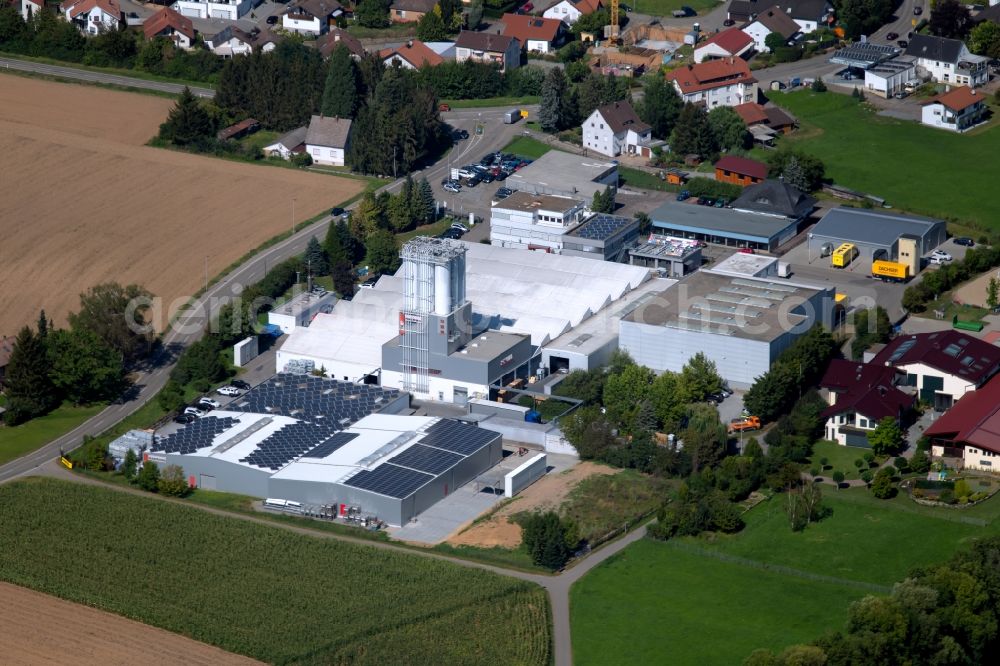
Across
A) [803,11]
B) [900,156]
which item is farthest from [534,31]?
[900,156]

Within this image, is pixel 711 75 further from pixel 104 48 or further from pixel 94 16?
pixel 94 16

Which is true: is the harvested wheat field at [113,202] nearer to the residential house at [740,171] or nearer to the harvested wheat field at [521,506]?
the residential house at [740,171]

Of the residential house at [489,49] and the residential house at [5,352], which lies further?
the residential house at [489,49]

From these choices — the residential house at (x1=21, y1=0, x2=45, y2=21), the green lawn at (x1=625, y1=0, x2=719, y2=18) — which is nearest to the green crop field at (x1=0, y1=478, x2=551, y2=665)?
the residential house at (x1=21, y1=0, x2=45, y2=21)

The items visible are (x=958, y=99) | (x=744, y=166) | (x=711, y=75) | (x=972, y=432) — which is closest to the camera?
(x=972, y=432)

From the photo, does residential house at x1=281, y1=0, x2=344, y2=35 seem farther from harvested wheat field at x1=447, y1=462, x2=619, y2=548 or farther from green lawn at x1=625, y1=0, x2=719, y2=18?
harvested wheat field at x1=447, y1=462, x2=619, y2=548

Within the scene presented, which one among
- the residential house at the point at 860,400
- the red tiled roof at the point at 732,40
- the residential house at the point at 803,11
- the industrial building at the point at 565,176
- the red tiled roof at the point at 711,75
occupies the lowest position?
the residential house at the point at 860,400

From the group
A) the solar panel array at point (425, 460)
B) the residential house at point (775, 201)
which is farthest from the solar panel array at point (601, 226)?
the solar panel array at point (425, 460)

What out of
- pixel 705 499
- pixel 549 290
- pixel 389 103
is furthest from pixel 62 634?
pixel 389 103
